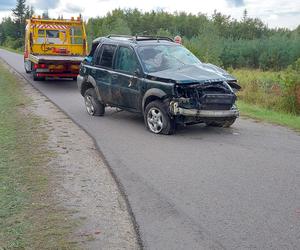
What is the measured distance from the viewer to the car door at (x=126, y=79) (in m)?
9.90

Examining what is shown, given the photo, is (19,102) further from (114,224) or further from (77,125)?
(114,224)

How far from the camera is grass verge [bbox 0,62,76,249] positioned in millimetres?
4453

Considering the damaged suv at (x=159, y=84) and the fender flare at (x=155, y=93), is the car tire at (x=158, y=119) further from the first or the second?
the fender flare at (x=155, y=93)

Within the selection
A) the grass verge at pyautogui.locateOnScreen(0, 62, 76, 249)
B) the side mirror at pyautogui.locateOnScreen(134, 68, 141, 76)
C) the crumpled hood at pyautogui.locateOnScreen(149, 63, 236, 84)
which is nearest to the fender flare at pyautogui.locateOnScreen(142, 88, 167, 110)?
the crumpled hood at pyautogui.locateOnScreen(149, 63, 236, 84)

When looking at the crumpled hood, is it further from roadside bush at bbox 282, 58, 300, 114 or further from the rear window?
roadside bush at bbox 282, 58, 300, 114

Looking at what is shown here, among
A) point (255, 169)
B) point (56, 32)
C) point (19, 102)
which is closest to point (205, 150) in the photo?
point (255, 169)

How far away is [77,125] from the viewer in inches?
410

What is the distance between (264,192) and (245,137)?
3359mm

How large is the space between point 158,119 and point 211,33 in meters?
26.8

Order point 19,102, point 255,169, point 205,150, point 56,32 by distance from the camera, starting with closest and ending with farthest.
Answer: point 255,169, point 205,150, point 19,102, point 56,32

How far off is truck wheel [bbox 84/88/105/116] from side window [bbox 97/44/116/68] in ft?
2.74

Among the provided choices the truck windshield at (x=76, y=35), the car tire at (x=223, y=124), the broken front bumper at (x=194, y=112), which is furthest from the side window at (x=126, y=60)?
the truck windshield at (x=76, y=35)

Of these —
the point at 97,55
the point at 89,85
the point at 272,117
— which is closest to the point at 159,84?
the point at 97,55

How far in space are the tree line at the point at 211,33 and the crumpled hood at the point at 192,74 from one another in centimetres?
282
